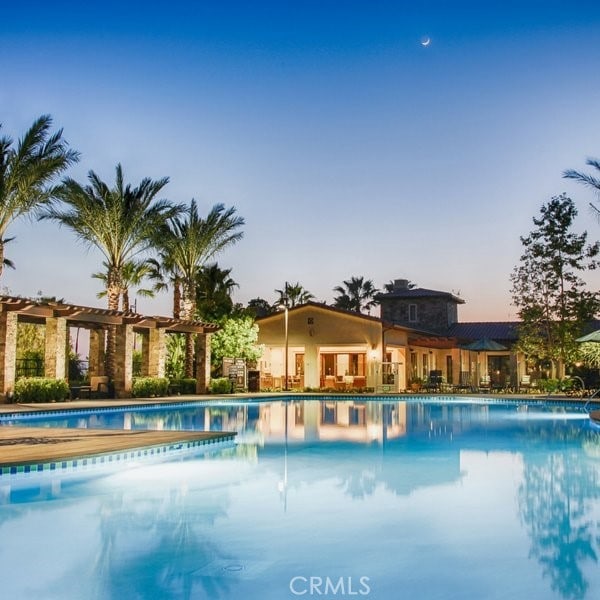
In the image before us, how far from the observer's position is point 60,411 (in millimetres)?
19500

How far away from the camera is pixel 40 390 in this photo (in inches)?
870

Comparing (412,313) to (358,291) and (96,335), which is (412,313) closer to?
(96,335)

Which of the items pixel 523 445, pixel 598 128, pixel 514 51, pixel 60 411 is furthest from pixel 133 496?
pixel 598 128

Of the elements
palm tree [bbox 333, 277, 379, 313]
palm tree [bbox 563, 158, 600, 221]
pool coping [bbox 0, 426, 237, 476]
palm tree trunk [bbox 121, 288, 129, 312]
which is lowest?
pool coping [bbox 0, 426, 237, 476]

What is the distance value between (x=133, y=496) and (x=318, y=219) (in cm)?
2795

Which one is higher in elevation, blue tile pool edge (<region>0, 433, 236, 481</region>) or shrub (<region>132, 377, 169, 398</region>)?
shrub (<region>132, 377, 169, 398</region>)

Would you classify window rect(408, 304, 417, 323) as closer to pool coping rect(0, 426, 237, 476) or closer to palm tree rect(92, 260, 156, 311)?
palm tree rect(92, 260, 156, 311)

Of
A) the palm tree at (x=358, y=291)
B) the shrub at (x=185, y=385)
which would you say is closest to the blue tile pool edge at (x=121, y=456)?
the shrub at (x=185, y=385)

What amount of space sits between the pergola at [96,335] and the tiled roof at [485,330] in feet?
58.9

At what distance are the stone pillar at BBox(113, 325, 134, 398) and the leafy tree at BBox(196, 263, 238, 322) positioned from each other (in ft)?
27.1

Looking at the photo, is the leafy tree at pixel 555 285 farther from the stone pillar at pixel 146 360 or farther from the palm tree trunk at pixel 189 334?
the stone pillar at pixel 146 360

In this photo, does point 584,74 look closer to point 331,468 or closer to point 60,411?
point 331,468

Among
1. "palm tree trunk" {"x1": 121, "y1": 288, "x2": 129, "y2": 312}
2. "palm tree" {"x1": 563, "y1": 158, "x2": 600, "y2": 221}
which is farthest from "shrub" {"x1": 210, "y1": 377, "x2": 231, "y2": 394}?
"palm tree" {"x1": 563, "y1": 158, "x2": 600, "y2": 221}

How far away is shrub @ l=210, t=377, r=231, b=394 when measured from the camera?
98.3 ft
